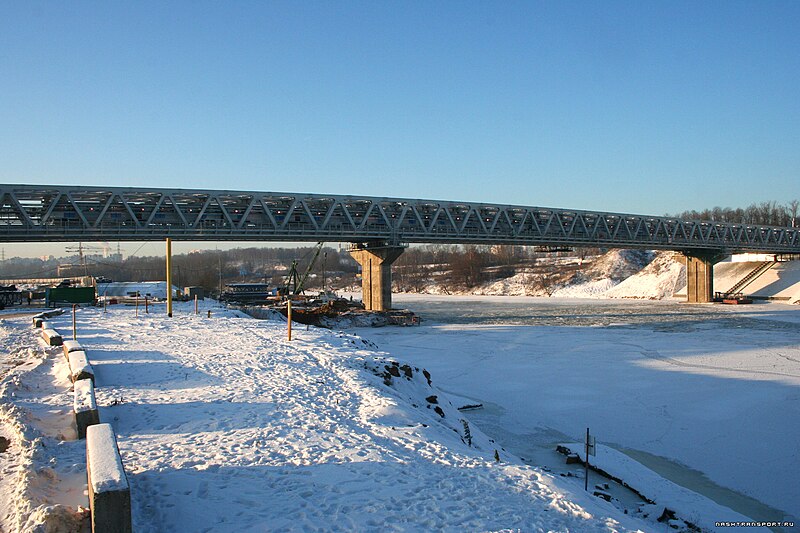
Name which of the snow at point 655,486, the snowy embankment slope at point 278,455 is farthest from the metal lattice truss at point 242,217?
the snow at point 655,486

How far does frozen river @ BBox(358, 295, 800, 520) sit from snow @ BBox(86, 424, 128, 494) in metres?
8.46

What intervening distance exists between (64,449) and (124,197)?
4106 cm

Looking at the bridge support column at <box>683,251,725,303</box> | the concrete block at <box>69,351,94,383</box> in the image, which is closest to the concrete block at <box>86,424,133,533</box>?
the concrete block at <box>69,351,94,383</box>

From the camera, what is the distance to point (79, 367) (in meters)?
12.0

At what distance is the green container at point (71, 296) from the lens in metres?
44.0

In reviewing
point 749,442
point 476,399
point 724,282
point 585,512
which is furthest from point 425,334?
point 724,282

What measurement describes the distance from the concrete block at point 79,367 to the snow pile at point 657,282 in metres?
84.4

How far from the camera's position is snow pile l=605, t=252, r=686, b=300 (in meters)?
86.4

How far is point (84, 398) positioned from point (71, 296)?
4102cm

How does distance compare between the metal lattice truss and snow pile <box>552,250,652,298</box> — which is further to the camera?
snow pile <box>552,250,652,298</box>

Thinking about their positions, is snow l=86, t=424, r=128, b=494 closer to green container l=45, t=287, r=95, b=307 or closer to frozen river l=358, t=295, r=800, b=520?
frozen river l=358, t=295, r=800, b=520

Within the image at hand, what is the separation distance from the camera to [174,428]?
9062 millimetres

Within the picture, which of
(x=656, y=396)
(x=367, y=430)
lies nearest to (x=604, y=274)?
(x=656, y=396)

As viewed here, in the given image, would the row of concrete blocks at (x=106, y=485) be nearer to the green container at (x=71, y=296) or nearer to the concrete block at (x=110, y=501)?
the concrete block at (x=110, y=501)
